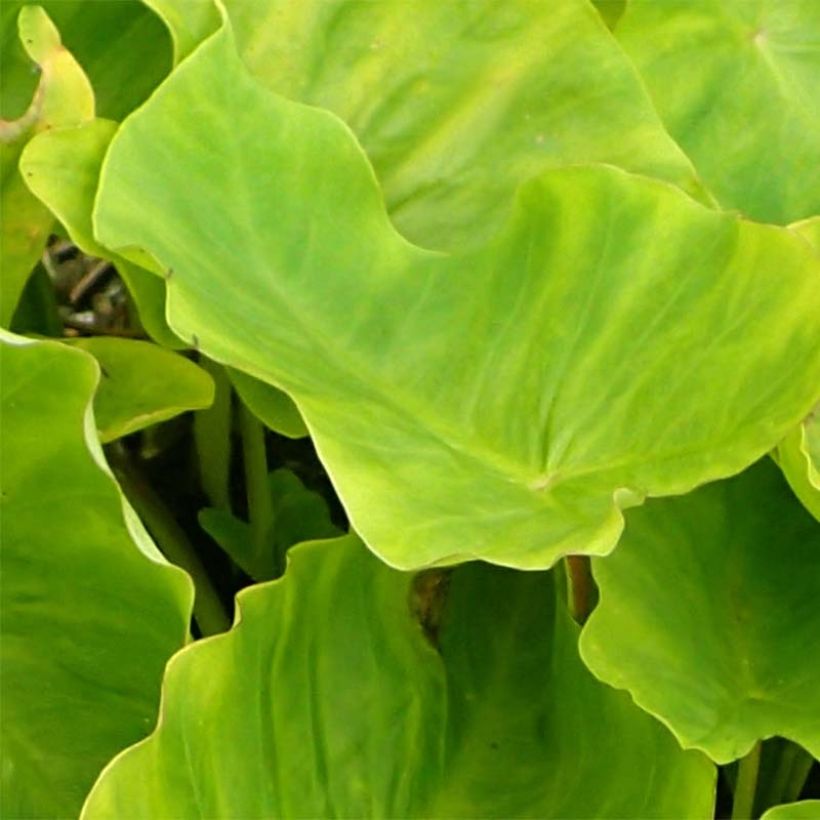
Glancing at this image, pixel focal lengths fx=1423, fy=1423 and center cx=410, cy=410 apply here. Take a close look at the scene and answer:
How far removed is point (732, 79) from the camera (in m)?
0.89

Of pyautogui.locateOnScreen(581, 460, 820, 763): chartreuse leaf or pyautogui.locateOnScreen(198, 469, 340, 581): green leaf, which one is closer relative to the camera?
pyautogui.locateOnScreen(581, 460, 820, 763): chartreuse leaf

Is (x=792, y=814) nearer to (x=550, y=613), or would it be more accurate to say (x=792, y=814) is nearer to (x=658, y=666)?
(x=658, y=666)

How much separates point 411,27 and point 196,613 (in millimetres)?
395

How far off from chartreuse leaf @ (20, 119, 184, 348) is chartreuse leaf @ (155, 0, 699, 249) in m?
0.12

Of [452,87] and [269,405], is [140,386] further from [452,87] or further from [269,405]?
[452,87]

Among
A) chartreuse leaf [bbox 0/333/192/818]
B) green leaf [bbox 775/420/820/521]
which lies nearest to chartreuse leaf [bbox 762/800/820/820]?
green leaf [bbox 775/420/820/521]

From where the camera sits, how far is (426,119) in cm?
83

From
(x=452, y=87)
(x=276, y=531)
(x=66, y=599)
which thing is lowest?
(x=276, y=531)

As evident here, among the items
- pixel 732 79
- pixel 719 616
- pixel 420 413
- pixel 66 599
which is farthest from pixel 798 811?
pixel 732 79

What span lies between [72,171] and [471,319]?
0.72ft

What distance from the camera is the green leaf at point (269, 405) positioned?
79 cm

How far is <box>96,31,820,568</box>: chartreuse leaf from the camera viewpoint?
0.64 metres

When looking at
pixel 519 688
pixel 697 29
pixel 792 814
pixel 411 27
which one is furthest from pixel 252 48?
pixel 792 814

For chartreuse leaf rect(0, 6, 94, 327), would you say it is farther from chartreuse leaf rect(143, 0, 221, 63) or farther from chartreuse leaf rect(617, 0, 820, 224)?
chartreuse leaf rect(617, 0, 820, 224)
